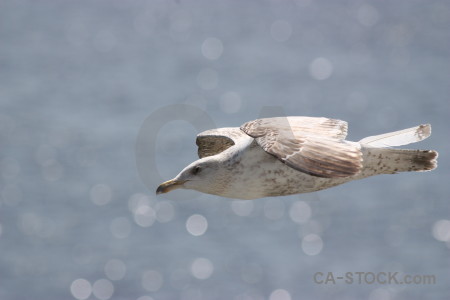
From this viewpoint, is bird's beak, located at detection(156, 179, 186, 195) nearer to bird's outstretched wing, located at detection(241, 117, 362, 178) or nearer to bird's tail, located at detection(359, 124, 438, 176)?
bird's outstretched wing, located at detection(241, 117, 362, 178)

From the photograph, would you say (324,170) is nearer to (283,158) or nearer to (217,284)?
(283,158)

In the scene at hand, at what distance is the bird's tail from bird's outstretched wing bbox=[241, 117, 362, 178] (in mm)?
408

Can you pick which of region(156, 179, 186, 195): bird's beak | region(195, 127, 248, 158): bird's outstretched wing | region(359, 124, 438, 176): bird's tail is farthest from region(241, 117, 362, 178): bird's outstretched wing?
region(195, 127, 248, 158): bird's outstretched wing

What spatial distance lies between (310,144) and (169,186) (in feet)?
6.97

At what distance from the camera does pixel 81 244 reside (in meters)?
49.8

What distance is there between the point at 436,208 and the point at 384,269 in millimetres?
4450

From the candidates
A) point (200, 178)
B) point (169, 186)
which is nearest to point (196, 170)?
point (200, 178)

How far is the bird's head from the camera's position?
41.2ft

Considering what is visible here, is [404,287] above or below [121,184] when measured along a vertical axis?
below


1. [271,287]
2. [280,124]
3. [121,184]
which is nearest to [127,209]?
[121,184]

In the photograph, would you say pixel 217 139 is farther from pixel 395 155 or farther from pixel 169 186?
pixel 395 155

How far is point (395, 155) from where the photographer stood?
12.3 metres

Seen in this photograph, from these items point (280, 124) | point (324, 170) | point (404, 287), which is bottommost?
point (404, 287)

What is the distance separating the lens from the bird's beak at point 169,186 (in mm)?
12566
